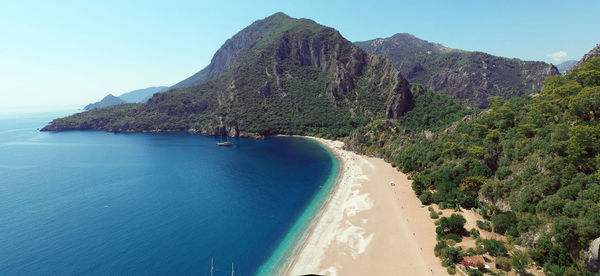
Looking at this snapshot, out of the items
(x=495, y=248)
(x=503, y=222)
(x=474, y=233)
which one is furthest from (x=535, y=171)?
(x=495, y=248)

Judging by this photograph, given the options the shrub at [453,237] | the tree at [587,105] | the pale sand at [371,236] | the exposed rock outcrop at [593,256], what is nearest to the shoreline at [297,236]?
the pale sand at [371,236]

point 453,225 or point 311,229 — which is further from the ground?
point 453,225

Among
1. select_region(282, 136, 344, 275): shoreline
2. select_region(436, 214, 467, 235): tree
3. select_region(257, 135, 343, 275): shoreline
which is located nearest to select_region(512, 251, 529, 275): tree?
select_region(436, 214, 467, 235): tree

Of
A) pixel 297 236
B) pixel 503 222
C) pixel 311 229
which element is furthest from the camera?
pixel 311 229

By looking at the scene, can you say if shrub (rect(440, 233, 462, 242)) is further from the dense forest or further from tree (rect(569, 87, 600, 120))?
tree (rect(569, 87, 600, 120))

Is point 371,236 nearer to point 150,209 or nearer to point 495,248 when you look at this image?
point 495,248

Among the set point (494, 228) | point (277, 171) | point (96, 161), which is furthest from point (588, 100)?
point (96, 161)
